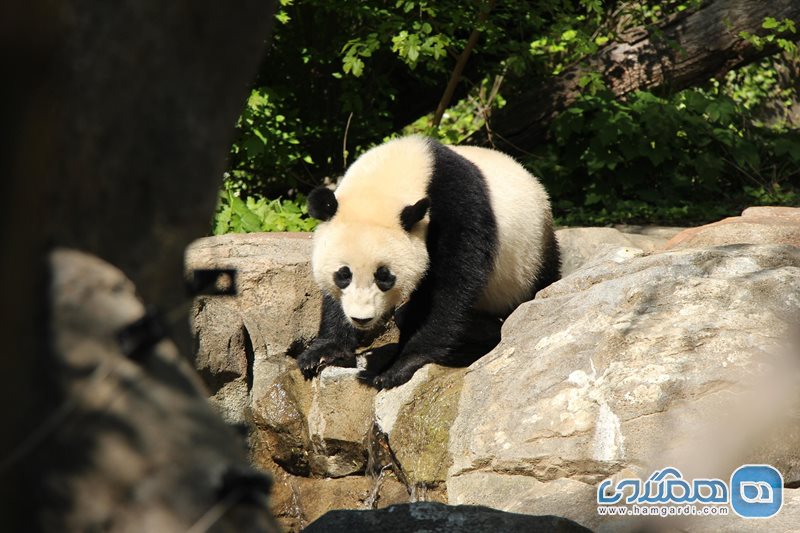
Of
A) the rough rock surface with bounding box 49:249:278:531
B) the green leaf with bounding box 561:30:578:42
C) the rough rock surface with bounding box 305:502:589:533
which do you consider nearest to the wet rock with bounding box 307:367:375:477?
the rough rock surface with bounding box 305:502:589:533

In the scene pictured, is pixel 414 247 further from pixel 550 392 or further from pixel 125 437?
pixel 125 437

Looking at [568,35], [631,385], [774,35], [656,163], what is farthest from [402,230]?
[774,35]

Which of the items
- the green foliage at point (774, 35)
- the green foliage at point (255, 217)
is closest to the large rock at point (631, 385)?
the green foliage at point (255, 217)

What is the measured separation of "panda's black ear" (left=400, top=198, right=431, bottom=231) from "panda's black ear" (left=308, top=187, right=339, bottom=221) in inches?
16.4

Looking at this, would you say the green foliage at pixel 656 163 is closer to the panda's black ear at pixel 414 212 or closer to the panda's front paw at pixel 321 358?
the panda's front paw at pixel 321 358

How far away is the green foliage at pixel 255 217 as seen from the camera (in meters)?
7.49

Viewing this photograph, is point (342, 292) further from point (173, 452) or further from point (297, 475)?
point (173, 452)

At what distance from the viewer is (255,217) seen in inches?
300

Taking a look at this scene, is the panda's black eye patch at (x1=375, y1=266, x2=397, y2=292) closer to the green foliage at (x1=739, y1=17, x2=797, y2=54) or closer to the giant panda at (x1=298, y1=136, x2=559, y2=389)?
the giant panda at (x1=298, y1=136, x2=559, y2=389)

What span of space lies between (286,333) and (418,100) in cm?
462

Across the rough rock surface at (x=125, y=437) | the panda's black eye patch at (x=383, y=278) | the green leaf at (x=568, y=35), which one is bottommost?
the panda's black eye patch at (x=383, y=278)

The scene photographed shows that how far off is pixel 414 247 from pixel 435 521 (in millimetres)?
2080

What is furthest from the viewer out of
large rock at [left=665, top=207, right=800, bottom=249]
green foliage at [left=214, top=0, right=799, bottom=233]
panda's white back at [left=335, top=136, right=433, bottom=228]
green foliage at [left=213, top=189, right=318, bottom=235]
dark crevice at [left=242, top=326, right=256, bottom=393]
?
green foliage at [left=214, top=0, right=799, bottom=233]

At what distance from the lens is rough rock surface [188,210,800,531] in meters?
3.83
